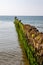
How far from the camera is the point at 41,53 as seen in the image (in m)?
14.1

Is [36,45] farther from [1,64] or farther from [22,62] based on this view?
[1,64]

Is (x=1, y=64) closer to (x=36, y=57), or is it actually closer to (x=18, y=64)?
(x=18, y=64)

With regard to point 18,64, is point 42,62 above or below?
above

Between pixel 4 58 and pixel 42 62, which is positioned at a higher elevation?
pixel 42 62

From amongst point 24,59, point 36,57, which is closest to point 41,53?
point 36,57

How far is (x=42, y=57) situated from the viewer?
13016mm

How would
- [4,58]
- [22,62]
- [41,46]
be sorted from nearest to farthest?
[41,46] < [22,62] < [4,58]

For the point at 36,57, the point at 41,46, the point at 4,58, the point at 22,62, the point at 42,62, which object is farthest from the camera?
the point at 4,58

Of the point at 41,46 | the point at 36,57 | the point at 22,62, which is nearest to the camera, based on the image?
Answer: the point at 36,57

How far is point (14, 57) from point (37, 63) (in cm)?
624

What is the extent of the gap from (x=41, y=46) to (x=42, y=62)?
3545 millimetres

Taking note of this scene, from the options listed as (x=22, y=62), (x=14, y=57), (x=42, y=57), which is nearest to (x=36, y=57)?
(x=42, y=57)

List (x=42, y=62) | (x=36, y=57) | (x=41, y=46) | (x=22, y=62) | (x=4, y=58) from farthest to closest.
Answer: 1. (x=4, y=58)
2. (x=22, y=62)
3. (x=41, y=46)
4. (x=36, y=57)
5. (x=42, y=62)

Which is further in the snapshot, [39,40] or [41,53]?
[39,40]
